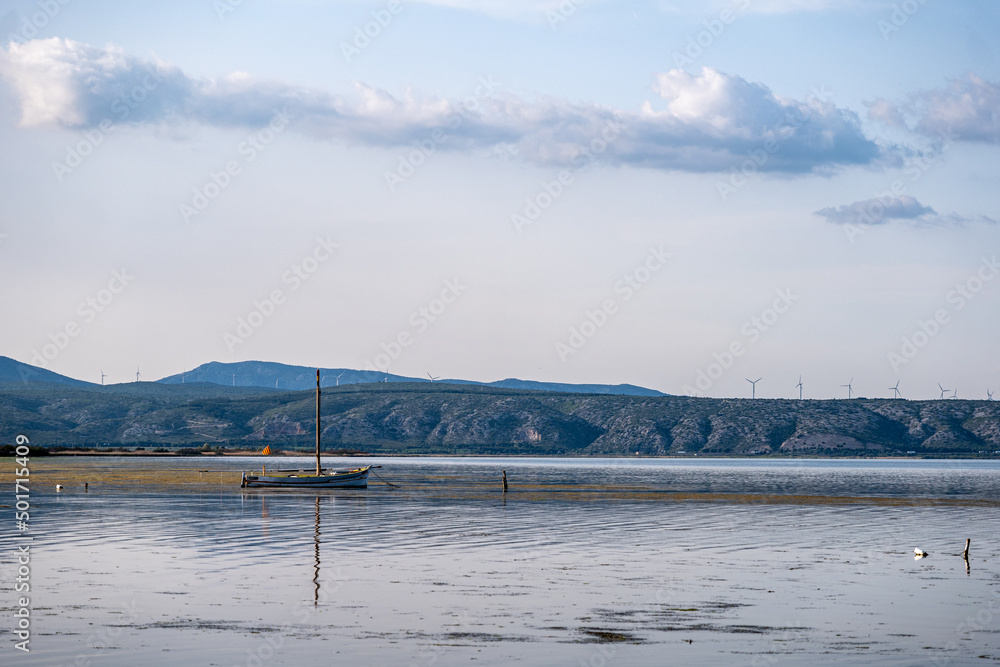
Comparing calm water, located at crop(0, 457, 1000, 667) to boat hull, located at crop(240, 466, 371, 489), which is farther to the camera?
boat hull, located at crop(240, 466, 371, 489)

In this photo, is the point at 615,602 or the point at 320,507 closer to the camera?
the point at 615,602

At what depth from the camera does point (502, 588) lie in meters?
41.9

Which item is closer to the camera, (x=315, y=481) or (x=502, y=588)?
(x=502, y=588)

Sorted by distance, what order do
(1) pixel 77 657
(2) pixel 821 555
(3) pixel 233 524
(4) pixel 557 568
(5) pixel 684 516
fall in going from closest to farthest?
(1) pixel 77 657 → (4) pixel 557 568 → (2) pixel 821 555 → (3) pixel 233 524 → (5) pixel 684 516

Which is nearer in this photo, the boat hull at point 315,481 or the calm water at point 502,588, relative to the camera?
the calm water at point 502,588

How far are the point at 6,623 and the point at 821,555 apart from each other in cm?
3655

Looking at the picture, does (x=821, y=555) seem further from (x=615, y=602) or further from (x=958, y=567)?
(x=615, y=602)

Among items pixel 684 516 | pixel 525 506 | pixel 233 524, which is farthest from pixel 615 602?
pixel 525 506

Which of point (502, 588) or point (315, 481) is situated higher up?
point (502, 588)

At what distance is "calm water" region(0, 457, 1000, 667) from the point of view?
30.8 meters

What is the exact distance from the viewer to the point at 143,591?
40094 millimetres

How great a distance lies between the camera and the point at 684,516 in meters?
80.9

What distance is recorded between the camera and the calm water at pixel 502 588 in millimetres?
30812

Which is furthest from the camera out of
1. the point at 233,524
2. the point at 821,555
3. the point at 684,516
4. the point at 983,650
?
the point at 684,516
